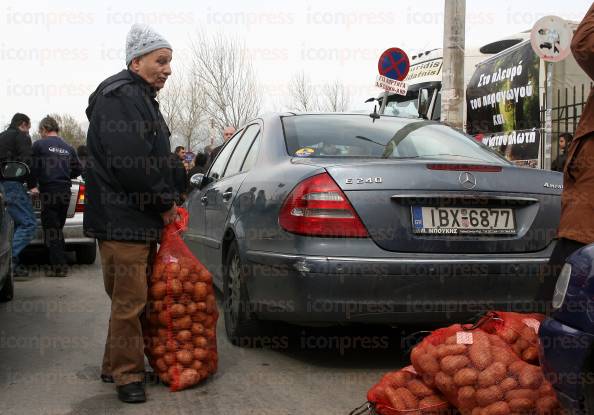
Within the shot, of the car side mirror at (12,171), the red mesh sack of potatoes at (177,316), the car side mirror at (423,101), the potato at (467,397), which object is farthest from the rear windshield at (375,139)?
the car side mirror at (423,101)

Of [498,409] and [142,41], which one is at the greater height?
[142,41]

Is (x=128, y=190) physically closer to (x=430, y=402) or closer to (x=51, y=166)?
(x=430, y=402)

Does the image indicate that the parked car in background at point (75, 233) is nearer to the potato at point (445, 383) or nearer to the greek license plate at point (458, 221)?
the greek license plate at point (458, 221)

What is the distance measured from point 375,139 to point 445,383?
2027 millimetres

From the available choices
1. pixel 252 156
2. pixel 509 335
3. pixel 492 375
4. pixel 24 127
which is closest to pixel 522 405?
pixel 492 375

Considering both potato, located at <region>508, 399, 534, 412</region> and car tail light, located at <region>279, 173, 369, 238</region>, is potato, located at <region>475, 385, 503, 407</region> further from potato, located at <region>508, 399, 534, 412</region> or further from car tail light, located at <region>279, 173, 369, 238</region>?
car tail light, located at <region>279, 173, 369, 238</region>

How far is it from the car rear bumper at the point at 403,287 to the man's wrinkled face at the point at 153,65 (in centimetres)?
118

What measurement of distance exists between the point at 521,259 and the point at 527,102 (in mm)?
7434

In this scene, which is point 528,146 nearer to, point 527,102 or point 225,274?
point 527,102

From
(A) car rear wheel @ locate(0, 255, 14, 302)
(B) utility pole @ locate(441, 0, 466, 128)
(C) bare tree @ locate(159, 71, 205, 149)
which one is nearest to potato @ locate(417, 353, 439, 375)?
(A) car rear wheel @ locate(0, 255, 14, 302)

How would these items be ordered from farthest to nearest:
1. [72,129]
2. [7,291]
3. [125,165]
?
[72,129] < [7,291] < [125,165]

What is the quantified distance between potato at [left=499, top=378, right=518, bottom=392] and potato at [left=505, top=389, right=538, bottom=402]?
2cm

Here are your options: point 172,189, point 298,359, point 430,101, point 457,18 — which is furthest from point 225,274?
point 430,101

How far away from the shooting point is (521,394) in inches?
117
